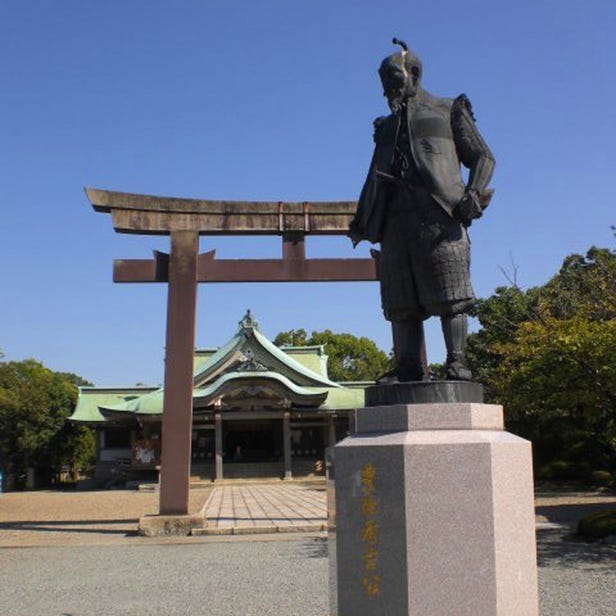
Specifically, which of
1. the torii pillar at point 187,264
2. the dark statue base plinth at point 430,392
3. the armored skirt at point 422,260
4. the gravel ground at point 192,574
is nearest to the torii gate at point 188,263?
the torii pillar at point 187,264

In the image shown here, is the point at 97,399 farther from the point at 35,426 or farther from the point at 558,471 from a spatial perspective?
the point at 558,471

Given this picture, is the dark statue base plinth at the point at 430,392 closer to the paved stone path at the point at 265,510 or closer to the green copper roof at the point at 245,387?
the paved stone path at the point at 265,510

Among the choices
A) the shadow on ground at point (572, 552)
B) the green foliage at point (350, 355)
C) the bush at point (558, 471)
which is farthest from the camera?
the green foliage at point (350, 355)

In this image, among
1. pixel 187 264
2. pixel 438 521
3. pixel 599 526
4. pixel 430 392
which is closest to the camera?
pixel 438 521

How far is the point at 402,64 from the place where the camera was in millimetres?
4406

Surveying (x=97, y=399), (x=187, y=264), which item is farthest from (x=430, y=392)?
(x=97, y=399)

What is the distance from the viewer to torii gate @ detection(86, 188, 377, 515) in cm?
1153

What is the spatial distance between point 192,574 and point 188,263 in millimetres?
→ 5701

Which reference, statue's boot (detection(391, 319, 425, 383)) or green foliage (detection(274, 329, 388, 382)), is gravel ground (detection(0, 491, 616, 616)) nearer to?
statue's boot (detection(391, 319, 425, 383))

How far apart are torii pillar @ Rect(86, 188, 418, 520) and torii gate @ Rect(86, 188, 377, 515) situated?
0.02 metres

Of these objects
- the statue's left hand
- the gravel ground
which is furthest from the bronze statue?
the gravel ground

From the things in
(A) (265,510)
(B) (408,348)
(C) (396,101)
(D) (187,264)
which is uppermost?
(D) (187,264)

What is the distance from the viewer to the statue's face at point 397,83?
438 cm

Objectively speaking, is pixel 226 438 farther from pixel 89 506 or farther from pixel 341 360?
pixel 341 360
